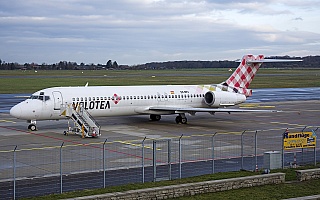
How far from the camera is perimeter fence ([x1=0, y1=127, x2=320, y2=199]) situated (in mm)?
18219

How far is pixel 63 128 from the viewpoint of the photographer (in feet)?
116

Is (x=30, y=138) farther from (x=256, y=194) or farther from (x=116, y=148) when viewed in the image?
(x=256, y=194)

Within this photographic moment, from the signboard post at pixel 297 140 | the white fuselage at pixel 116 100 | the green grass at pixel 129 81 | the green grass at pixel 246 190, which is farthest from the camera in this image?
the green grass at pixel 129 81

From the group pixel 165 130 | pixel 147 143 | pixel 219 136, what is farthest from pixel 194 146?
pixel 165 130

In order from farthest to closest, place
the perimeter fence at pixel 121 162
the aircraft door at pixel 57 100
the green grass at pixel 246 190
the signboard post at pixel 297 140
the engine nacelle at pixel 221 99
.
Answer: the engine nacelle at pixel 221 99 < the aircraft door at pixel 57 100 < the signboard post at pixel 297 140 < the perimeter fence at pixel 121 162 < the green grass at pixel 246 190

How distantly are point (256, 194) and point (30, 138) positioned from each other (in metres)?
17.1

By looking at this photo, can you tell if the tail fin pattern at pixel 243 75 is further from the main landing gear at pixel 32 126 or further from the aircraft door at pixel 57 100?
the main landing gear at pixel 32 126

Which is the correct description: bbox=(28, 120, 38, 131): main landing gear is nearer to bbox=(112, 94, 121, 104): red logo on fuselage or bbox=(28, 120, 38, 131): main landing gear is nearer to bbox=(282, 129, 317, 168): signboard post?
bbox=(112, 94, 121, 104): red logo on fuselage

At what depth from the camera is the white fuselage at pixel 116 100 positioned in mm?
33094

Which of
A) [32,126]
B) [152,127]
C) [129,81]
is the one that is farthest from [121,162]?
[129,81]

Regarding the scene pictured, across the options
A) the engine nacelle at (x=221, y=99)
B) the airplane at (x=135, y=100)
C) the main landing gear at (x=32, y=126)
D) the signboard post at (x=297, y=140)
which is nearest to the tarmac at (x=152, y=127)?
the main landing gear at (x=32, y=126)

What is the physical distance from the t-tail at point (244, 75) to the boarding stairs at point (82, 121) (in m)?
14.0

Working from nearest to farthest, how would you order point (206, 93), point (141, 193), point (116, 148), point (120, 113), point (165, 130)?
point (141, 193)
point (116, 148)
point (165, 130)
point (120, 113)
point (206, 93)

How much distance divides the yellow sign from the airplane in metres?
13.2
